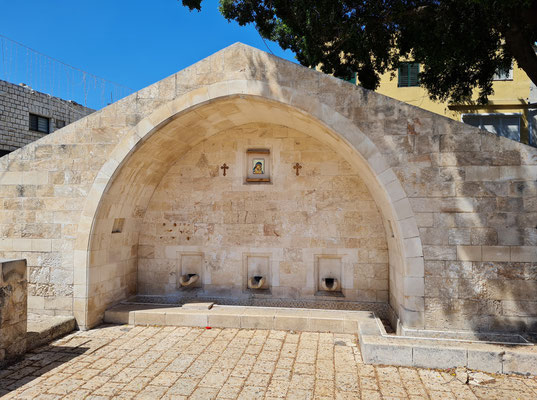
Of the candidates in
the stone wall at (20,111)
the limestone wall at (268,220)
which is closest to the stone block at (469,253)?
the limestone wall at (268,220)

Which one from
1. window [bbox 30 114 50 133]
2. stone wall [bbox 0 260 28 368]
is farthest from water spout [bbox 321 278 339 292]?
window [bbox 30 114 50 133]

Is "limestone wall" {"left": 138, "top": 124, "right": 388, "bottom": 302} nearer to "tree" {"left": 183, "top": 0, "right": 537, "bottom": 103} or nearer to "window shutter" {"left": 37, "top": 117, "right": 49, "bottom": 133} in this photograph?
"tree" {"left": 183, "top": 0, "right": 537, "bottom": 103}

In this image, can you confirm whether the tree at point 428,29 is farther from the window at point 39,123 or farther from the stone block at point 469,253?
the window at point 39,123

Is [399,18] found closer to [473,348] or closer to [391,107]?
[391,107]

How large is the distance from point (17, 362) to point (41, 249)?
2.01 m

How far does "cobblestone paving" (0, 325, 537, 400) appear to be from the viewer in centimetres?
416

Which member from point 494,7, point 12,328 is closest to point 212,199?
point 12,328

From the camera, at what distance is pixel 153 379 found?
449 centimetres

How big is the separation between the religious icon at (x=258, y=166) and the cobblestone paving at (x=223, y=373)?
318cm

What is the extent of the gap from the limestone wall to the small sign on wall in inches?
4.3

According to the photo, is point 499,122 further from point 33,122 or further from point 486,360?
point 33,122

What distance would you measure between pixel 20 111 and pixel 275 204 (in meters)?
11.1

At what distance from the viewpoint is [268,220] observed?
7.36 meters

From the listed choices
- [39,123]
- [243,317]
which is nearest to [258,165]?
[243,317]
